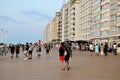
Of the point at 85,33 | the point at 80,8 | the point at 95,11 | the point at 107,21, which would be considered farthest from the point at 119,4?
the point at 80,8

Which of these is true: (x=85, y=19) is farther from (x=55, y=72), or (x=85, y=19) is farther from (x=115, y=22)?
(x=55, y=72)

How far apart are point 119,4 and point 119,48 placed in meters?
10.8

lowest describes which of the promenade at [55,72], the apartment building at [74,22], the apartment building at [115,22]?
the promenade at [55,72]

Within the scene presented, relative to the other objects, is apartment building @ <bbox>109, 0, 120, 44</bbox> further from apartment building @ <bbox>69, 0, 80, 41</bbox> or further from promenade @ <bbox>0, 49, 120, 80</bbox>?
apartment building @ <bbox>69, 0, 80, 41</bbox>

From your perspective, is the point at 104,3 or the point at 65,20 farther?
the point at 65,20

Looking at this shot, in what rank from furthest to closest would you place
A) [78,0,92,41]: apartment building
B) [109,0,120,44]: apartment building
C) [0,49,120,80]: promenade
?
[78,0,92,41]: apartment building, [109,0,120,44]: apartment building, [0,49,120,80]: promenade

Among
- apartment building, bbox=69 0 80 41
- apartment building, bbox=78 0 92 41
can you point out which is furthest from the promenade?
apartment building, bbox=69 0 80 41

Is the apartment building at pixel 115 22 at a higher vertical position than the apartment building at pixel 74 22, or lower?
lower

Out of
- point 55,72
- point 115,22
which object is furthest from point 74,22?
point 55,72

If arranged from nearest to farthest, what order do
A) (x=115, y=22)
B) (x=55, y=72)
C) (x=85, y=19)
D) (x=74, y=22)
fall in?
(x=55, y=72)
(x=115, y=22)
(x=85, y=19)
(x=74, y=22)

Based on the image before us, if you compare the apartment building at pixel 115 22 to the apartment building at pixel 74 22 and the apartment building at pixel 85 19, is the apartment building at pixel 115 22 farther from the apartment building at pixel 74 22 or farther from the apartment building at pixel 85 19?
the apartment building at pixel 74 22

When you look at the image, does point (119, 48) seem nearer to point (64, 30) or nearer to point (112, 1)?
point (112, 1)

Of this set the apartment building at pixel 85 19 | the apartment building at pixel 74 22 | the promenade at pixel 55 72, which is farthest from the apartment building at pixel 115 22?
the apartment building at pixel 74 22

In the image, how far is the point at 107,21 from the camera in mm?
85000
